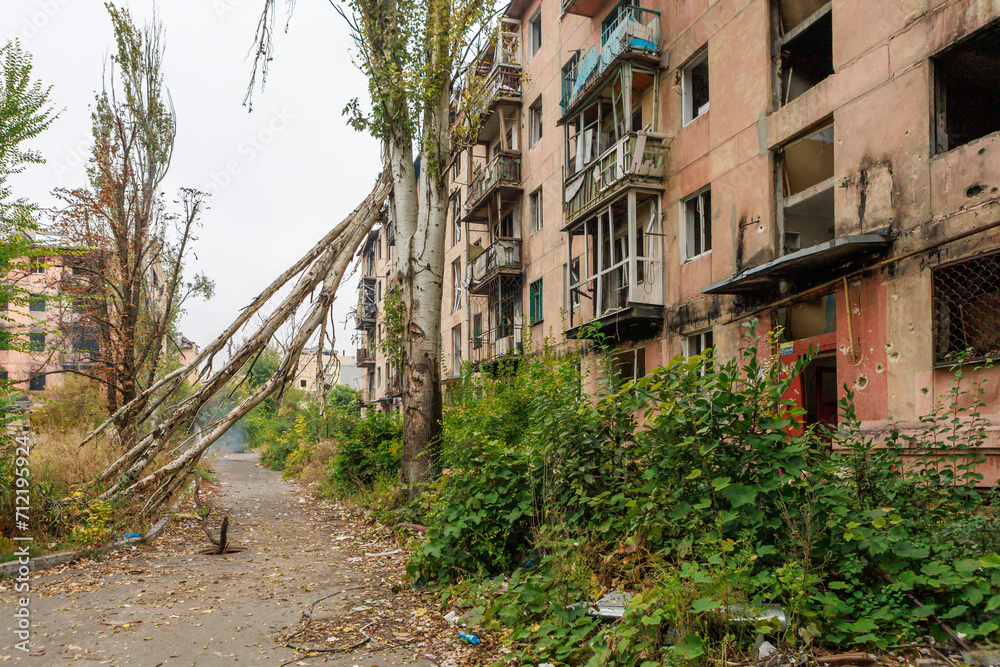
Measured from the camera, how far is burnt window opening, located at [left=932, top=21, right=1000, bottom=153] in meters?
8.14

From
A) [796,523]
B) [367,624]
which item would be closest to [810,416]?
[796,523]

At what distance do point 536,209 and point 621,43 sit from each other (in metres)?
7.86

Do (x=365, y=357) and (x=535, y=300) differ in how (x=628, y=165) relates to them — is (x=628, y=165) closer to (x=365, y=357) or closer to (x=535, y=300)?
(x=535, y=300)

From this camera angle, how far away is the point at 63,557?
808 centimetres

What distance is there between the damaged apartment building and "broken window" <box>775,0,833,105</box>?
0.03 metres

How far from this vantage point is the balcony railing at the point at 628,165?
13.9m

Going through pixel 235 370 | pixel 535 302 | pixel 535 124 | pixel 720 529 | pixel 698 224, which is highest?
pixel 535 124

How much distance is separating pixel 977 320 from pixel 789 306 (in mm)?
2976

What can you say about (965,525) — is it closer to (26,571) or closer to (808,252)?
(808,252)

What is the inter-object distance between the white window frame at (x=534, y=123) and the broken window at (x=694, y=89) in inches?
330

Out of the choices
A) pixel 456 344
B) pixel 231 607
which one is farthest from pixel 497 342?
pixel 231 607

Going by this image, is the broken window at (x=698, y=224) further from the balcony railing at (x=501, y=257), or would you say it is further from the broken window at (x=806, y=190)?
the balcony railing at (x=501, y=257)

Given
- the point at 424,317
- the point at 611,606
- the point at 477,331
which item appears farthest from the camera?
the point at 477,331

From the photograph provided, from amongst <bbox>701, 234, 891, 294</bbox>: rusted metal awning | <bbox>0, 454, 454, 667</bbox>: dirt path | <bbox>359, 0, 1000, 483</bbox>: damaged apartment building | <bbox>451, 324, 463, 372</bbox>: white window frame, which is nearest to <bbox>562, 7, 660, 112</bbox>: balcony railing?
<bbox>359, 0, 1000, 483</bbox>: damaged apartment building
